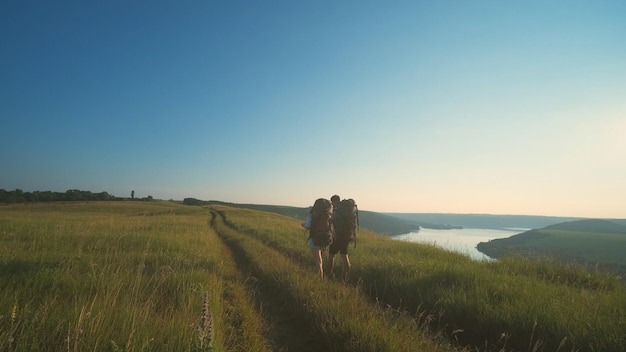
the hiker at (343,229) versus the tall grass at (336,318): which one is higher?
the hiker at (343,229)

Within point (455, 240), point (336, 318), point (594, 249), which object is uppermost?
point (336, 318)

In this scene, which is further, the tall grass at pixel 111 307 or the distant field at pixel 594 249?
the distant field at pixel 594 249

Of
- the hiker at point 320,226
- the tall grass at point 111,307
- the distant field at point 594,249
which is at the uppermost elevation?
the hiker at point 320,226

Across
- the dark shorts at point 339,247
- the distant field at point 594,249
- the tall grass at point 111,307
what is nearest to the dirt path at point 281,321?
the tall grass at point 111,307

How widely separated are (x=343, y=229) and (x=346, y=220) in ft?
0.93

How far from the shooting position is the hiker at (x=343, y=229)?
9.06 meters

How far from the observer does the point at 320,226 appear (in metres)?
8.99

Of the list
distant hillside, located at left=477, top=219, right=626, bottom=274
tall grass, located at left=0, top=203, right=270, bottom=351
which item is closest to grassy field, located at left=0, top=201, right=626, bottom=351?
tall grass, located at left=0, top=203, right=270, bottom=351

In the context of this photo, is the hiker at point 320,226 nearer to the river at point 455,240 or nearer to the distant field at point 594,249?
the river at point 455,240

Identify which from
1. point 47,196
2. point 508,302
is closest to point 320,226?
point 508,302

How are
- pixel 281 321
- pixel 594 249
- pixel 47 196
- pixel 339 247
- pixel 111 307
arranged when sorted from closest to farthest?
pixel 111 307 < pixel 281 321 < pixel 339 247 < pixel 594 249 < pixel 47 196

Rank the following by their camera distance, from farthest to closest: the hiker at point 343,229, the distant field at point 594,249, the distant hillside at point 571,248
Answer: the distant field at point 594,249 → the distant hillside at point 571,248 → the hiker at point 343,229

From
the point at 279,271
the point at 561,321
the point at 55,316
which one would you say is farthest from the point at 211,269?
the point at 561,321

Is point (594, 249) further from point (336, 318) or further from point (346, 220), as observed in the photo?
point (336, 318)
